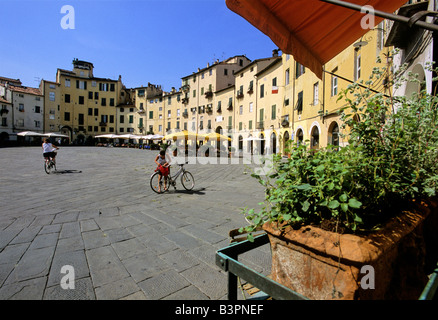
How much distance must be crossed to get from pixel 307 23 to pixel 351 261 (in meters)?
2.39

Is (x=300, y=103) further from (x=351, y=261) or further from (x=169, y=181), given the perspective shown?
(x=351, y=261)

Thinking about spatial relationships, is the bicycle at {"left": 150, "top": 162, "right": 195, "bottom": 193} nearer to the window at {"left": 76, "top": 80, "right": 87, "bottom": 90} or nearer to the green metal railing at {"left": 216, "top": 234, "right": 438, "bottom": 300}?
the green metal railing at {"left": 216, "top": 234, "right": 438, "bottom": 300}

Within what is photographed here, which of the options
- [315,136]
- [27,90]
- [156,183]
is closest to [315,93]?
[315,136]

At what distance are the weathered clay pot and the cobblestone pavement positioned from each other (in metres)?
0.88

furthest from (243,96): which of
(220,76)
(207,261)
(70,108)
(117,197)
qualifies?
(70,108)

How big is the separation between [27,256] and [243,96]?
31.1 meters

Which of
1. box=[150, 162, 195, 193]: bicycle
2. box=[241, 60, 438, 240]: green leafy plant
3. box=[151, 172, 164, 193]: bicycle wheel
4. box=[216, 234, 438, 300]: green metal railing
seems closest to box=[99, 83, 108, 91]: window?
box=[150, 162, 195, 193]: bicycle

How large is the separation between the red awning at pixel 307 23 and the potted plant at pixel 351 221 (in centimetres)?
118

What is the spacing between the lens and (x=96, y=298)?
6.34ft

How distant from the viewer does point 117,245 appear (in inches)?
117

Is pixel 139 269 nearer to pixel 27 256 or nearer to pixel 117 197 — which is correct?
pixel 27 256

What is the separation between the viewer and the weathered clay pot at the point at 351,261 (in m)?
0.98

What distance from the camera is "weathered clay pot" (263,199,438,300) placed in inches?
38.6

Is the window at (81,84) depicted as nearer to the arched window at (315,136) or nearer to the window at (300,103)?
the window at (300,103)
